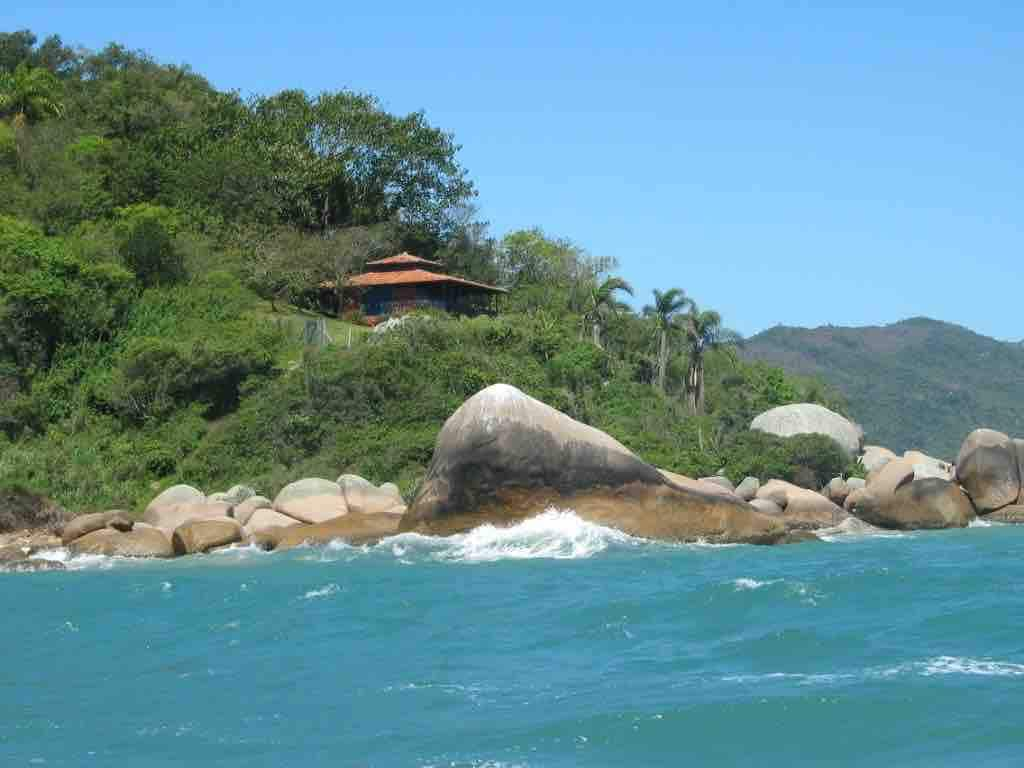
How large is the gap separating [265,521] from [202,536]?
1979 mm

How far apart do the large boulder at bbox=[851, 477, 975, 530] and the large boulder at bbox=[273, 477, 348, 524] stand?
1223cm

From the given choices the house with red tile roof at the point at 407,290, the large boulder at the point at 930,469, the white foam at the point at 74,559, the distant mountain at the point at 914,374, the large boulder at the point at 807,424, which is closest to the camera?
the white foam at the point at 74,559

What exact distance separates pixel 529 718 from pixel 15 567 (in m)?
15.6

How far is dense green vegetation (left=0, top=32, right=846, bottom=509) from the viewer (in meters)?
35.2

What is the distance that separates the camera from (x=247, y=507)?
96.5 ft

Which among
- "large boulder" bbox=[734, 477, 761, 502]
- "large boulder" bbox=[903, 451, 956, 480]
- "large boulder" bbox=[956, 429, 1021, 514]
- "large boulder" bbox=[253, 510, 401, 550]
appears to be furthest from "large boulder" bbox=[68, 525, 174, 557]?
"large boulder" bbox=[956, 429, 1021, 514]

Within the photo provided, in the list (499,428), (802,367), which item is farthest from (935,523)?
(802,367)

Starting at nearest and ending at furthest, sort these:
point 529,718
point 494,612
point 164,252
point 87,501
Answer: point 529,718, point 494,612, point 87,501, point 164,252

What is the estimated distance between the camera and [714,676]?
13.9m

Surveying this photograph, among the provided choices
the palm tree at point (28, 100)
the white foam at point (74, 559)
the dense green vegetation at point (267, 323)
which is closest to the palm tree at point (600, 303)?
the dense green vegetation at point (267, 323)

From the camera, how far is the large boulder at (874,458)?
3953 centimetres

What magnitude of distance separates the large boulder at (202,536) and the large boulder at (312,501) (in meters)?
1.99

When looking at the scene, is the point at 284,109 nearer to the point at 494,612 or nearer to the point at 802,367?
the point at 494,612

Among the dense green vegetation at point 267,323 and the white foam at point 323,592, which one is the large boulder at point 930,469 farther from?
the white foam at point 323,592
